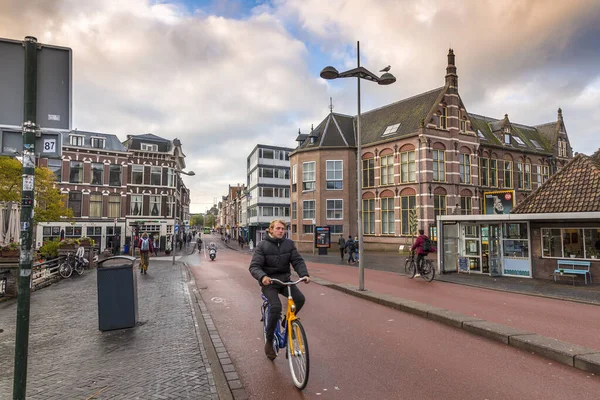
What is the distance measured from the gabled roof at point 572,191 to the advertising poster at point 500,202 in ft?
3.47

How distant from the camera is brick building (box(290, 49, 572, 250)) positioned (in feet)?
106

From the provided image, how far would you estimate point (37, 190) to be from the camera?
939 inches

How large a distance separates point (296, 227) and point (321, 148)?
27.6 feet

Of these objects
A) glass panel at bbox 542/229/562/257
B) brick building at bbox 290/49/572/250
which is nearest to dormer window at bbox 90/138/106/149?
brick building at bbox 290/49/572/250

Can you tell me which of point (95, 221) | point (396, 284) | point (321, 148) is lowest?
point (396, 284)

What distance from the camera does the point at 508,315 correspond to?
323 inches

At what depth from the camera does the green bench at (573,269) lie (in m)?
13.0

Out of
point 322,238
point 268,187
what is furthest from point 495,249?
point 268,187

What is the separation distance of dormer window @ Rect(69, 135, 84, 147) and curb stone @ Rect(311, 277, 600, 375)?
39.0 meters

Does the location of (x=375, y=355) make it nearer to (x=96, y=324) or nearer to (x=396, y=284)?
(x=96, y=324)

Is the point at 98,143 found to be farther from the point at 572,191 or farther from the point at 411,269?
the point at 572,191

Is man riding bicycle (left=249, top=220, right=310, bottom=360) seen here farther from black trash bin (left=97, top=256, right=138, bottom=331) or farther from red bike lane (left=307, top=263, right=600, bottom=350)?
red bike lane (left=307, top=263, right=600, bottom=350)

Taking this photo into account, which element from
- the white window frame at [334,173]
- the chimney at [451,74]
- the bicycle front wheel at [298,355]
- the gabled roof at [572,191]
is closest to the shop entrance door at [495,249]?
the gabled roof at [572,191]

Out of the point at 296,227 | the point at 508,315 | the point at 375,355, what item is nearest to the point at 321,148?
the point at 296,227
